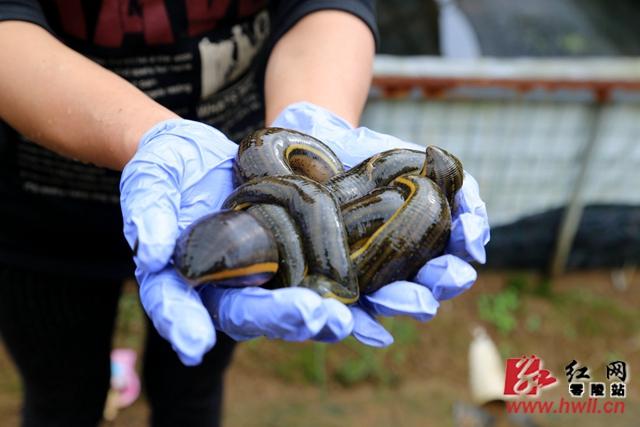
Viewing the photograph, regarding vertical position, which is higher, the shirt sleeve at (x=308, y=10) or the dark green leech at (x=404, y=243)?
the shirt sleeve at (x=308, y=10)

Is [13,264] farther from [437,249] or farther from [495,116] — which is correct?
[495,116]

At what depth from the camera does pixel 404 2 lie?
5438mm

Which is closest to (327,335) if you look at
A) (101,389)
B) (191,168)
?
(191,168)

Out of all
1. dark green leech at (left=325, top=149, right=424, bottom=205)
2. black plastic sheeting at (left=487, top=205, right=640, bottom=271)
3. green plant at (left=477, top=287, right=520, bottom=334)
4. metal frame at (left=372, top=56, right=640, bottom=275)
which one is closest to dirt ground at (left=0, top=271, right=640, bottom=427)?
green plant at (left=477, top=287, right=520, bottom=334)

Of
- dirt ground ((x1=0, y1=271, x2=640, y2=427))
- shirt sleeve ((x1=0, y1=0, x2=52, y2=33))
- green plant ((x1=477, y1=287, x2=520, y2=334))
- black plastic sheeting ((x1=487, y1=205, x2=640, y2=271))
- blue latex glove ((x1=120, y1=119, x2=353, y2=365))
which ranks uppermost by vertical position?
shirt sleeve ((x1=0, y1=0, x2=52, y2=33))

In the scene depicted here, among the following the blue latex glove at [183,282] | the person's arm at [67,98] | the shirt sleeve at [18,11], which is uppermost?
the shirt sleeve at [18,11]

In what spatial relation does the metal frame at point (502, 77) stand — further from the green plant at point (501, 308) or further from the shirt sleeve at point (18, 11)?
the shirt sleeve at point (18, 11)

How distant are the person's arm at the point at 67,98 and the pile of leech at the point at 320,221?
13.4 inches

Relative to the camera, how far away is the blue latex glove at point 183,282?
1.61 m

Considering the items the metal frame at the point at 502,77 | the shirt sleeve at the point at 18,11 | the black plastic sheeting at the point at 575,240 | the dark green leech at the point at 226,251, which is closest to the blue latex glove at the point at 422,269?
the dark green leech at the point at 226,251

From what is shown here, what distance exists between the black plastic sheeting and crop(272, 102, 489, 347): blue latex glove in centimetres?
293

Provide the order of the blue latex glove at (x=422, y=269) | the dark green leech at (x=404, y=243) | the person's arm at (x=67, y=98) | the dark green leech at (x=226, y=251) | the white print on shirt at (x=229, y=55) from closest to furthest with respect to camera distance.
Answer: the dark green leech at (x=226, y=251)
the blue latex glove at (x=422, y=269)
the dark green leech at (x=404, y=243)
the person's arm at (x=67, y=98)
the white print on shirt at (x=229, y=55)

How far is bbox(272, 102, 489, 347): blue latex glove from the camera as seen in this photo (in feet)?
6.01

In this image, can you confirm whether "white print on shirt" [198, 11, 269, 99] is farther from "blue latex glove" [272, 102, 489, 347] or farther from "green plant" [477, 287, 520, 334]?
"green plant" [477, 287, 520, 334]
